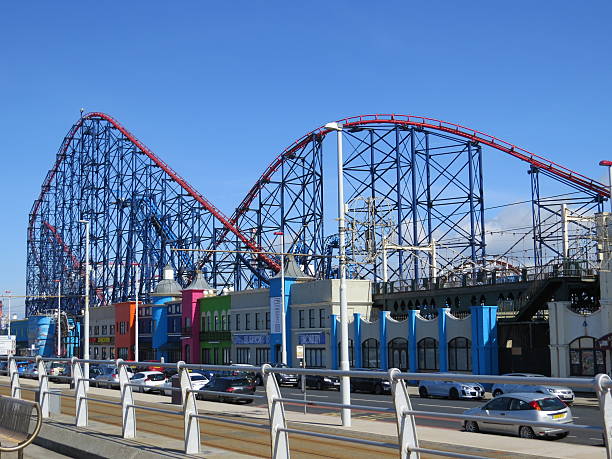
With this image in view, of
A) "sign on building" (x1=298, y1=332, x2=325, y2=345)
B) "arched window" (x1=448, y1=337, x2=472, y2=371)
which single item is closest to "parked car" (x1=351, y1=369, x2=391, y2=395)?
"arched window" (x1=448, y1=337, x2=472, y2=371)

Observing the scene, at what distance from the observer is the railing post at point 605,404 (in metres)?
5.62

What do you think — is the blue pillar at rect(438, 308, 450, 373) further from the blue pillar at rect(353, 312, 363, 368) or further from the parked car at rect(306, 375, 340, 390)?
the blue pillar at rect(353, 312, 363, 368)

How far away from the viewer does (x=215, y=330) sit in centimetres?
6750

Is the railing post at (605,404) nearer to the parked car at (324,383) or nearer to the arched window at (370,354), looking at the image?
the parked car at (324,383)

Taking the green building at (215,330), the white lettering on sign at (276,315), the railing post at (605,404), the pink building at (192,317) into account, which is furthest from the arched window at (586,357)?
the pink building at (192,317)

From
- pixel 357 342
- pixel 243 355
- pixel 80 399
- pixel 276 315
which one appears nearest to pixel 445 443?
pixel 80 399

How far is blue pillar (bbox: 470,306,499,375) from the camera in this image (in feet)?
145

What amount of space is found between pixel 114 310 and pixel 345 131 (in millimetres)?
37271

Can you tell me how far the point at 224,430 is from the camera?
11.9 meters

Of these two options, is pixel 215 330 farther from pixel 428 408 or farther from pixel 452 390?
pixel 428 408

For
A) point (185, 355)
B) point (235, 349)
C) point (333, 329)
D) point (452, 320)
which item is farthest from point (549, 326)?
point (185, 355)

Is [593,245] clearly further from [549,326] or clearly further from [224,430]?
[224,430]

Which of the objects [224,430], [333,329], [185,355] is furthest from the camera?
[185,355]

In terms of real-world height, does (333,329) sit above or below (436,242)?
below
